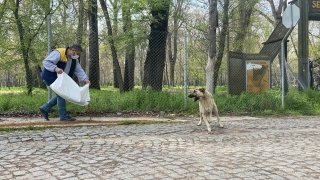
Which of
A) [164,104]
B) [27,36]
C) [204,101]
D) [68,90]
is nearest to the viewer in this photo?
[204,101]

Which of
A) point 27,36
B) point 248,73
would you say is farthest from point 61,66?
point 248,73

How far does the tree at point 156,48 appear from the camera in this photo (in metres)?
12.5

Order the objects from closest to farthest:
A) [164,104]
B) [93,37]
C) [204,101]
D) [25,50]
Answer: [204,101], [164,104], [25,50], [93,37]

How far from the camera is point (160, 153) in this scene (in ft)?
14.5

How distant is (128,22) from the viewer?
1333 centimetres

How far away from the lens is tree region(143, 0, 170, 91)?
12.5m

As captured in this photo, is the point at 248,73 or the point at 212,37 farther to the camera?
the point at 248,73

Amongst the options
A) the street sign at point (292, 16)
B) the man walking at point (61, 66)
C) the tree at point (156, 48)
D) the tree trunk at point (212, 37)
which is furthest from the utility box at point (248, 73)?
the man walking at point (61, 66)

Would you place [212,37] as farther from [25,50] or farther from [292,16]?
[25,50]

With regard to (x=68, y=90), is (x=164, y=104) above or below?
below

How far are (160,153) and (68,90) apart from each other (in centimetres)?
313

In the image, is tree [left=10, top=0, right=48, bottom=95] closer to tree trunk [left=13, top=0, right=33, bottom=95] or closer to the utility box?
tree trunk [left=13, top=0, right=33, bottom=95]

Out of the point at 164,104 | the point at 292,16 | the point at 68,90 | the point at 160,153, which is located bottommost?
the point at 160,153

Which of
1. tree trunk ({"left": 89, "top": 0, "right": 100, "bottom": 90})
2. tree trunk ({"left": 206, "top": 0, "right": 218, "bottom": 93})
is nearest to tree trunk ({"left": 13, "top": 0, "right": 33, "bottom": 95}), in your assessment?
tree trunk ({"left": 89, "top": 0, "right": 100, "bottom": 90})
